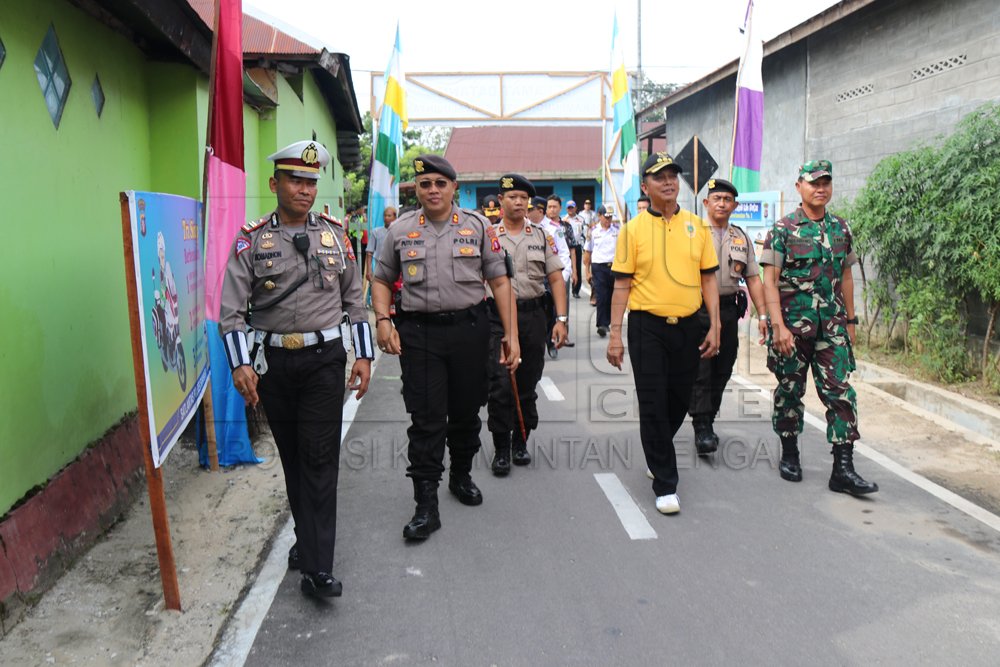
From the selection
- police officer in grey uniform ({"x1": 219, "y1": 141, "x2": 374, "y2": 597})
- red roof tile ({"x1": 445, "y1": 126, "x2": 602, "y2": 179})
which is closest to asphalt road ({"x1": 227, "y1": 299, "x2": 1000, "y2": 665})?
police officer in grey uniform ({"x1": 219, "y1": 141, "x2": 374, "y2": 597})

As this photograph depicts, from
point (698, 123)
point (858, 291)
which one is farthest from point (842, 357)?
point (698, 123)

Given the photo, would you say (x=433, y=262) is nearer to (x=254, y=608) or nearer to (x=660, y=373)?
(x=660, y=373)

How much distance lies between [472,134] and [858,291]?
96.7 ft

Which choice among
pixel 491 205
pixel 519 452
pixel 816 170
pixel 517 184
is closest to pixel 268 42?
pixel 491 205

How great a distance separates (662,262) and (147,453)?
9.54 ft

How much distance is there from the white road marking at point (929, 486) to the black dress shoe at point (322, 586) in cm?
347

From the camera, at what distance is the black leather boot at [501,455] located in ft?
18.9

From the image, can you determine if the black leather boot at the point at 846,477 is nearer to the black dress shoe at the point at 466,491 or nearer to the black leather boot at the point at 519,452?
the black leather boot at the point at 519,452

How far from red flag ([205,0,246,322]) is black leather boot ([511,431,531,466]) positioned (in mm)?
2196

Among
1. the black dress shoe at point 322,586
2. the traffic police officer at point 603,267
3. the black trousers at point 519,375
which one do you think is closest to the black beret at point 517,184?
the black trousers at point 519,375

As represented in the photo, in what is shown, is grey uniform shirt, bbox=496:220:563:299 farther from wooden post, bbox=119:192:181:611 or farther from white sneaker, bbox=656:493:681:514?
wooden post, bbox=119:192:181:611

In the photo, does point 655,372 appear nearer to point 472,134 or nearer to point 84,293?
point 84,293

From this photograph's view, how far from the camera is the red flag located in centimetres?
533

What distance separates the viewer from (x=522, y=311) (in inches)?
233
